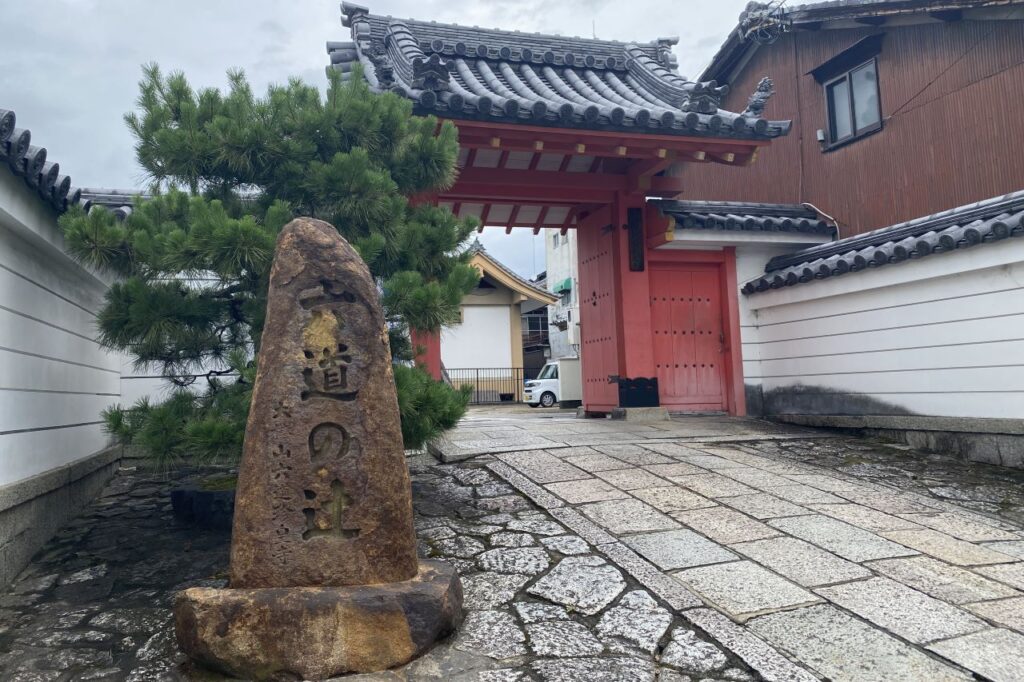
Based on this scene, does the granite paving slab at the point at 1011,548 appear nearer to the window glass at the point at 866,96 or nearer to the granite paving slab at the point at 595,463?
the granite paving slab at the point at 595,463

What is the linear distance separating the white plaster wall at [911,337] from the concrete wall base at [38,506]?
26.6 feet

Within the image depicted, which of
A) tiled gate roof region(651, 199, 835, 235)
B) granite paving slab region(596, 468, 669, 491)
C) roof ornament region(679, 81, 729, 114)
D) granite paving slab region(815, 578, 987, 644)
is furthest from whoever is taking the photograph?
tiled gate roof region(651, 199, 835, 235)

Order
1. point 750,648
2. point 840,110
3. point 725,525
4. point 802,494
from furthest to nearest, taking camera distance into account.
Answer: point 840,110 → point 802,494 → point 725,525 → point 750,648

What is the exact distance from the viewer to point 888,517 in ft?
15.4

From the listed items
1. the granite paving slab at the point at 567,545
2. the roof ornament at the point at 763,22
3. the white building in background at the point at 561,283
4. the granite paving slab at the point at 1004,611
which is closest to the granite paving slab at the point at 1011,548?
the granite paving slab at the point at 1004,611

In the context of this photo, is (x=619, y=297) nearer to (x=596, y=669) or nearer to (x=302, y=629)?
(x=596, y=669)

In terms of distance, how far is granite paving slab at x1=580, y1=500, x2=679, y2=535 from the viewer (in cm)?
448

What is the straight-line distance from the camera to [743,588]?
11.7ft

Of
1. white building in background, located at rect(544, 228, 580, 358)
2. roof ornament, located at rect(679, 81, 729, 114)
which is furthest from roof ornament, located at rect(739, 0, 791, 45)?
white building in background, located at rect(544, 228, 580, 358)

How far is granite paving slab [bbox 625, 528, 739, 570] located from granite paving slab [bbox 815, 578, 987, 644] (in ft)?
2.08

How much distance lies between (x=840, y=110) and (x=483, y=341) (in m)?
13.7

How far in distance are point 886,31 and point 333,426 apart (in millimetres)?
11943

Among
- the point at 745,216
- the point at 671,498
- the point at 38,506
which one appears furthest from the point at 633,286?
the point at 38,506

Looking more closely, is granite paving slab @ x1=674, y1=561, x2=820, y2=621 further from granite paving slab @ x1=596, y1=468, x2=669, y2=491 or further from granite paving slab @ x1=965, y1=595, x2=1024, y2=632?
granite paving slab @ x1=596, y1=468, x2=669, y2=491
